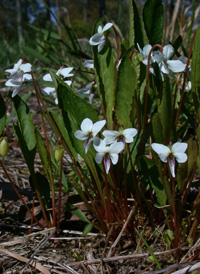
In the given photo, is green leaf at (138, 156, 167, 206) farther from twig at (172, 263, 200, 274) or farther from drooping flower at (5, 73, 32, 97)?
drooping flower at (5, 73, 32, 97)

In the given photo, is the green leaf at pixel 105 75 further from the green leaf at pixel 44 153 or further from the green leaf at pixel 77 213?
the green leaf at pixel 77 213

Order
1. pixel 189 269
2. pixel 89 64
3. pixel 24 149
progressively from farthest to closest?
1. pixel 89 64
2. pixel 24 149
3. pixel 189 269

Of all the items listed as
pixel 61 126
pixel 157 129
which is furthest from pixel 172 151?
pixel 61 126

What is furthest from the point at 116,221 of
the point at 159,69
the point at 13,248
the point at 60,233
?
the point at 159,69

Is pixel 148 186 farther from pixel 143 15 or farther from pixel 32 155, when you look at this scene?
pixel 143 15

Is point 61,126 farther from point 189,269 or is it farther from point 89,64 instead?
point 189,269
